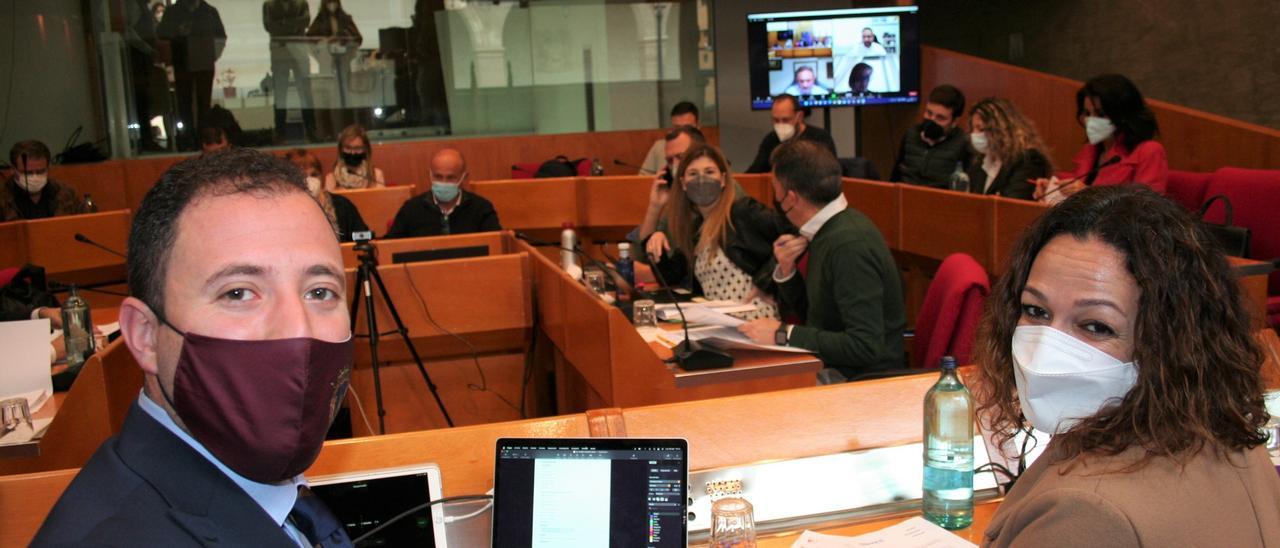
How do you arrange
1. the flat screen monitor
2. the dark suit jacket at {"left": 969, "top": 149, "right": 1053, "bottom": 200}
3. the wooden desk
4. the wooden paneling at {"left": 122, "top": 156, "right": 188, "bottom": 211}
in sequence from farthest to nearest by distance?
the wooden paneling at {"left": 122, "top": 156, "right": 188, "bottom": 211}
the flat screen monitor
the dark suit jacket at {"left": 969, "top": 149, "right": 1053, "bottom": 200}
the wooden desk

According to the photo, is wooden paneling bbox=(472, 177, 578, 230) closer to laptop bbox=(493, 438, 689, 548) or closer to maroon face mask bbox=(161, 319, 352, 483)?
laptop bbox=(493, 438, 689, 548)

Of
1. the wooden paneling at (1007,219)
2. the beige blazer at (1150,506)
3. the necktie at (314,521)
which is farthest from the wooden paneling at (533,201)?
the beige blazer at (1150,506)

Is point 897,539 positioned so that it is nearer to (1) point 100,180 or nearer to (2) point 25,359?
(2) point 25,359

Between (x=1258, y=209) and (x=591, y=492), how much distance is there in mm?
4493

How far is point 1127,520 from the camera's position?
117 cm

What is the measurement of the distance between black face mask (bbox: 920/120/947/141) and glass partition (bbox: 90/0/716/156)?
3.62 m

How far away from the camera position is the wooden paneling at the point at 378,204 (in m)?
6.56

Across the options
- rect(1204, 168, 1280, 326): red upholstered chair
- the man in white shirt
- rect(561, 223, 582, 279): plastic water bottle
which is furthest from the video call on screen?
the man in white shirt

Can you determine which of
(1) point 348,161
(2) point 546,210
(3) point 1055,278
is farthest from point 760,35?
(3) point 1055,278

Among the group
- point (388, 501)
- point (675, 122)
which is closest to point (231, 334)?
point (388, 501)

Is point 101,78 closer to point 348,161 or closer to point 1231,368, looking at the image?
point 348,161

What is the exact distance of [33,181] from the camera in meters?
6.41

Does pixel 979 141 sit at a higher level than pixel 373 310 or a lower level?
higher

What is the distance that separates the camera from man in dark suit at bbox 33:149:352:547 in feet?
3.46
